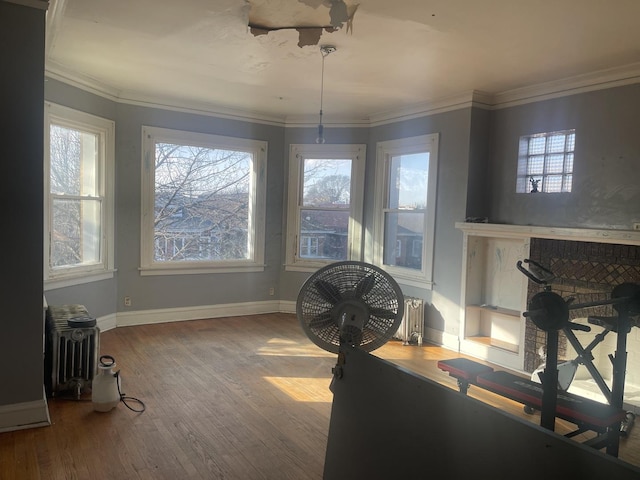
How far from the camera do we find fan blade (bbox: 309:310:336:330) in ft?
6.93

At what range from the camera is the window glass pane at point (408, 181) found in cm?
525

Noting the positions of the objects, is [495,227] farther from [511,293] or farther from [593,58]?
[593,58]

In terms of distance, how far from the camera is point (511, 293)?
4.58 metres

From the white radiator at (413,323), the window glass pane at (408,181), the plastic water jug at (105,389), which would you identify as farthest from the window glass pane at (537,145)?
the plastic water jug at (105,389)

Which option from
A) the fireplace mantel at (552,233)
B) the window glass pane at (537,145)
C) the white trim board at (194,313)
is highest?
the window glass pane at (537,145)

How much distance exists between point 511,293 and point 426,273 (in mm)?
903

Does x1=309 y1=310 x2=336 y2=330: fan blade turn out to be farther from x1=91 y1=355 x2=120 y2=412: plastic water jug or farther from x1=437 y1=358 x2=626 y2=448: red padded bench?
x1=91 y1=355 x2=120 y2=412: plastic water jug

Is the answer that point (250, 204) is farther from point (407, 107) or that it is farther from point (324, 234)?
point (407, 107)

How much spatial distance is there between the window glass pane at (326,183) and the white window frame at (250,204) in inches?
21.7

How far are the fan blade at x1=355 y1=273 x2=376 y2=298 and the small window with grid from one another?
2.86 m

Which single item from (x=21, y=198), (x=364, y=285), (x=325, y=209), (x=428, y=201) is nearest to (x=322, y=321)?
(x=364, y=285)

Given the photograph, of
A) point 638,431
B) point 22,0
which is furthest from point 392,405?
point 22,0

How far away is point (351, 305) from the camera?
6.92ft

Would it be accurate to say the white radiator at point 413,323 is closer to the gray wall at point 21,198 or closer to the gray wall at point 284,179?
the gray wall at point 284,179
